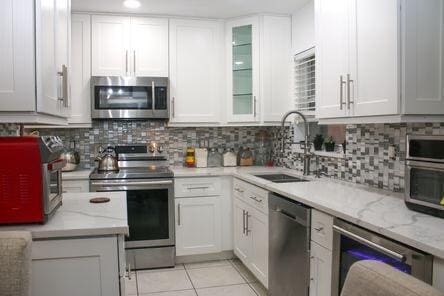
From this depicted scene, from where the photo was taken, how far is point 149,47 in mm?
3811

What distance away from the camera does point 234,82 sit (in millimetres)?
3955

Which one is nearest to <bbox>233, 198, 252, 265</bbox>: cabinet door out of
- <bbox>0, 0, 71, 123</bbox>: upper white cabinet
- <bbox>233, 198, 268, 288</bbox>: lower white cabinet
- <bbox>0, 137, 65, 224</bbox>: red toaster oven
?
<bbox>233, 198, 268, 288</bbox>: lower white cabinet

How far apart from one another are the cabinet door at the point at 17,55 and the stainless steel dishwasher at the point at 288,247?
1.56 metres

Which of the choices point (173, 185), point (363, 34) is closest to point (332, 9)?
point (363, 34)

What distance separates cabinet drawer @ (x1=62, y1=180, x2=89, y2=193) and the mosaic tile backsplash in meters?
0.56

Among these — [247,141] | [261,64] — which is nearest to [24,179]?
[261,64]

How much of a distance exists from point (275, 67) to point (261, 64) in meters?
0.14

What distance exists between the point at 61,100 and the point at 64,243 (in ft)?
2.50

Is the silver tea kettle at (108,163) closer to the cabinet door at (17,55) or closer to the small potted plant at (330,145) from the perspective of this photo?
the small potted plant at (330,145)

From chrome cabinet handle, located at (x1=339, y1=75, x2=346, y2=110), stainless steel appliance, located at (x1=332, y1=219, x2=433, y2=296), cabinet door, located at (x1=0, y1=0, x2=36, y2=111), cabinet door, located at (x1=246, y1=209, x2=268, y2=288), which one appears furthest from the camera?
cabinet door, located at (x1=246, y1=209, x2=268, y2=288)

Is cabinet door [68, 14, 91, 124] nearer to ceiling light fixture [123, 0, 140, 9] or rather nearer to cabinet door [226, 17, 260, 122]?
ceiling light fixture [123, 0, 140, 9]

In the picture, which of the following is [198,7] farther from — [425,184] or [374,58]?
[425,184]

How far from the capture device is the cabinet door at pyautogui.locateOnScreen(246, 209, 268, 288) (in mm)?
2908

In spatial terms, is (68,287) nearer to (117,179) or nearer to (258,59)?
(117,179)
